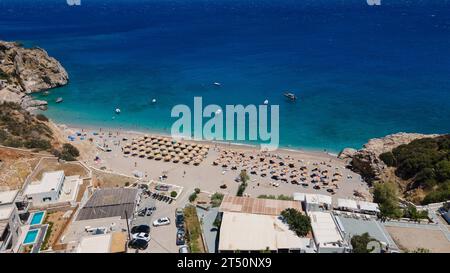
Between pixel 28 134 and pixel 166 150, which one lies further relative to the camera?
pixel 166 150

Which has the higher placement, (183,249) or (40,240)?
(40,240)

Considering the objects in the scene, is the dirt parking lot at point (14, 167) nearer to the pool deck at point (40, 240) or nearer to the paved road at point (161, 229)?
the pool deck at point (40, 240)

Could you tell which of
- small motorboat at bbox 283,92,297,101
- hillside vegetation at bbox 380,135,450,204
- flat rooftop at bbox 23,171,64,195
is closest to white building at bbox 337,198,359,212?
hillside vegetation at bbox 380,135,450,204

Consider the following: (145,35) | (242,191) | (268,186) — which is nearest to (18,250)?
(242,191)

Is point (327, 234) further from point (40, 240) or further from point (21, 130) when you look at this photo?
point (21, 130)

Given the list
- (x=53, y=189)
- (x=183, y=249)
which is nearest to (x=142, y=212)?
(x=183, y=249)

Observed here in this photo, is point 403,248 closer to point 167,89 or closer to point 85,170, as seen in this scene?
point 85,170

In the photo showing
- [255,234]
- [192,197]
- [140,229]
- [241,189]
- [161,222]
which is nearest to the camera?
[255,234]
